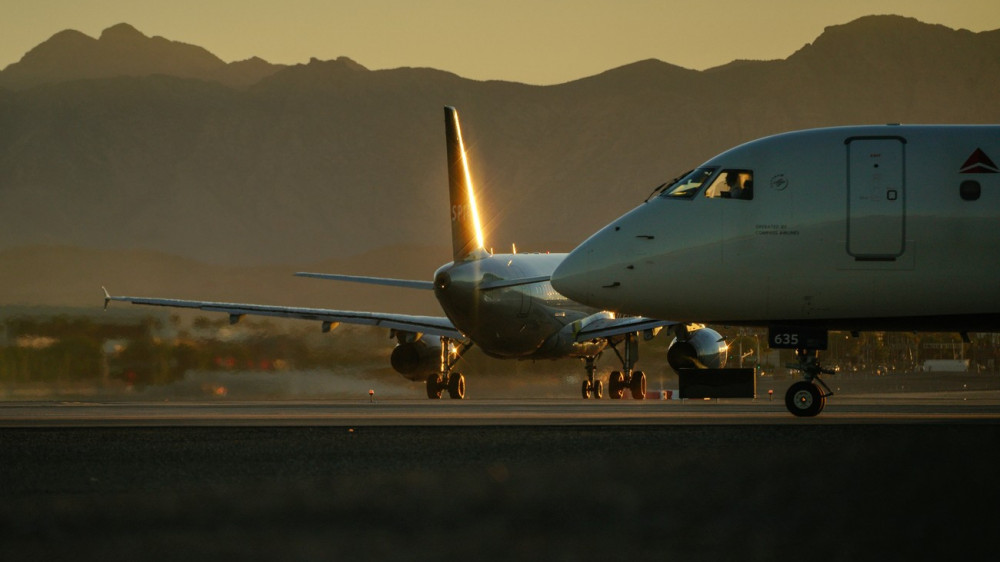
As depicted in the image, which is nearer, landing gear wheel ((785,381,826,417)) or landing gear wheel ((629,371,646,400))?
landing gear wheel ((785,381,826,417))

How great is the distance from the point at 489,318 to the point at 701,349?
5.88m

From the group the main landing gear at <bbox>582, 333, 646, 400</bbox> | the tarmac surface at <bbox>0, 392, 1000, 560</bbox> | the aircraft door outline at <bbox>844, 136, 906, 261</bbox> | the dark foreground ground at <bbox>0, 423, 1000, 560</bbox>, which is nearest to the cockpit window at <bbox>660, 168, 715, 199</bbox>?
the aircraft door outline at <bbox>844, 136, 906, 261</bbox>

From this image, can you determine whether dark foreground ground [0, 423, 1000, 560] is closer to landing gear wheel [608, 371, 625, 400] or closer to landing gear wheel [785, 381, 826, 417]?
landing gear wheel [785, 381, 826, 417]

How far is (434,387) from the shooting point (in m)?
43.2

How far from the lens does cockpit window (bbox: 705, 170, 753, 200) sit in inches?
865

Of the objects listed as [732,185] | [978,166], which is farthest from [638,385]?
[978,166]

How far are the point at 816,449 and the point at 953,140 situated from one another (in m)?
8.80

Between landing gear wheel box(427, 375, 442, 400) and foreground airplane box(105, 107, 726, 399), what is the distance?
0.03 meters

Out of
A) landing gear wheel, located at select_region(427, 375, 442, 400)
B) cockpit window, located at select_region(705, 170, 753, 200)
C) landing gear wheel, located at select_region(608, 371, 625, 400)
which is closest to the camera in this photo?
A: cockpit window, located at select_region(705, 170, 753, 200)

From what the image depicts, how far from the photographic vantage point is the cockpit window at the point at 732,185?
22.0 meters

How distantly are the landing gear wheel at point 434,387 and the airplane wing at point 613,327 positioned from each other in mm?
4281

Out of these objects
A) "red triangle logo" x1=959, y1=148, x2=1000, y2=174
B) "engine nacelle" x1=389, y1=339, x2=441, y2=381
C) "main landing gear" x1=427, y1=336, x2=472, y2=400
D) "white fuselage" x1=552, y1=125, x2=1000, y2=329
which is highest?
"red triangle logo" x1=959, y1=148, x2=1000, y2=174

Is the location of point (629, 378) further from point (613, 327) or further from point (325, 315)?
point (325, 315)

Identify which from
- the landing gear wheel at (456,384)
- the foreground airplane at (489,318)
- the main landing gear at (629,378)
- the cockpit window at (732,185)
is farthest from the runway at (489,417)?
the main landing gear at (629,378)
